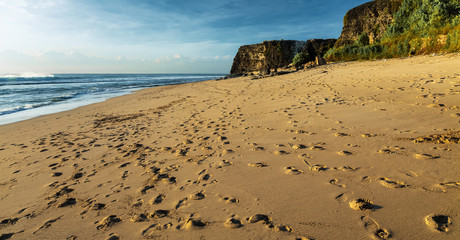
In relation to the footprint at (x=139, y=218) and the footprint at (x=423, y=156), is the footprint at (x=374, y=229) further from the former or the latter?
the footprint at (x=139, y=218)

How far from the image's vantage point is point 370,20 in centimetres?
2612

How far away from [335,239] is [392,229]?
48 centimetres

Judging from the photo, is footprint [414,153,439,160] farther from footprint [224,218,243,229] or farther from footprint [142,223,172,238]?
footprint [142,223,172,238]

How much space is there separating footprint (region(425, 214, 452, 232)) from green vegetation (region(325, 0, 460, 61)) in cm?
1474

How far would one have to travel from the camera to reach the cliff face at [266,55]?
53.6 metres

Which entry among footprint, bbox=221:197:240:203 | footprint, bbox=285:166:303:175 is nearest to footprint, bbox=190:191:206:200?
footprint, bbox=221:197:240:203

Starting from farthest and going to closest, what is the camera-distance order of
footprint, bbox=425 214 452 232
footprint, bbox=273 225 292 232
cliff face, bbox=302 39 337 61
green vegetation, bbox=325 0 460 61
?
cliff face, bbox=302 39 337 61
green vegetation, bbox=325 0 460 61
footprint, bbox=273 225 292 232
footprint, bbox=425 214 452 232

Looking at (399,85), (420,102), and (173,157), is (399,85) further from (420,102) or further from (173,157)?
(173,157)

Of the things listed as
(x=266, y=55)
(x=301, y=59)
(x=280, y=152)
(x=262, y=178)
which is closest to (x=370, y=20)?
(x=301, y=59)

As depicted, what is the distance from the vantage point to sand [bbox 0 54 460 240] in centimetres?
198

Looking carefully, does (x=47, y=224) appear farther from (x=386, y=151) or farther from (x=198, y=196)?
(x=386, y=151)

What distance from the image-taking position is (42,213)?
2732 millimetres

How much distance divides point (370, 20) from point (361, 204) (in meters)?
32.0

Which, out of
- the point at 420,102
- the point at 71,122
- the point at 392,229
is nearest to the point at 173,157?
the point at 392,229
